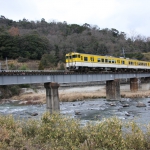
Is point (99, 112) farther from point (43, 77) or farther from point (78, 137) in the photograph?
point (78, 137)

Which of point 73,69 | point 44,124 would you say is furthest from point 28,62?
point 44,124

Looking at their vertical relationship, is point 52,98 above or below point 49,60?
below

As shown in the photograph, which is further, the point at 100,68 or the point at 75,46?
the point at 75,46

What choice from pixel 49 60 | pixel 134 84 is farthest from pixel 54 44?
pixel 134 84

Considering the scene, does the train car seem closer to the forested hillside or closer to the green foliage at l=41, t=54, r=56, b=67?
the forested hillside

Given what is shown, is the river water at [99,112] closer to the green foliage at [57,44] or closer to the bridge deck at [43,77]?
the bridge deck at [43,77]

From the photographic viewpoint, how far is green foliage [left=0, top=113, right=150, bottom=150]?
26.1 ft

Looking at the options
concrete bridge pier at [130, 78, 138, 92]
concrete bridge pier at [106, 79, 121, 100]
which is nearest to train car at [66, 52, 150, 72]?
concrete bridge pier at [130, 78, 138, 92]

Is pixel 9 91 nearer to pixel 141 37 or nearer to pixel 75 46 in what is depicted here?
pixel 75 46

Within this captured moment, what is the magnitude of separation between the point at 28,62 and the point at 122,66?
168 feet

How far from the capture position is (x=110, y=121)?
28.1ft

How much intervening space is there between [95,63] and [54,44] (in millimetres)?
69214

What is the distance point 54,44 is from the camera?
340ft

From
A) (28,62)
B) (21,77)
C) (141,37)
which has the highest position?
(141,37)
